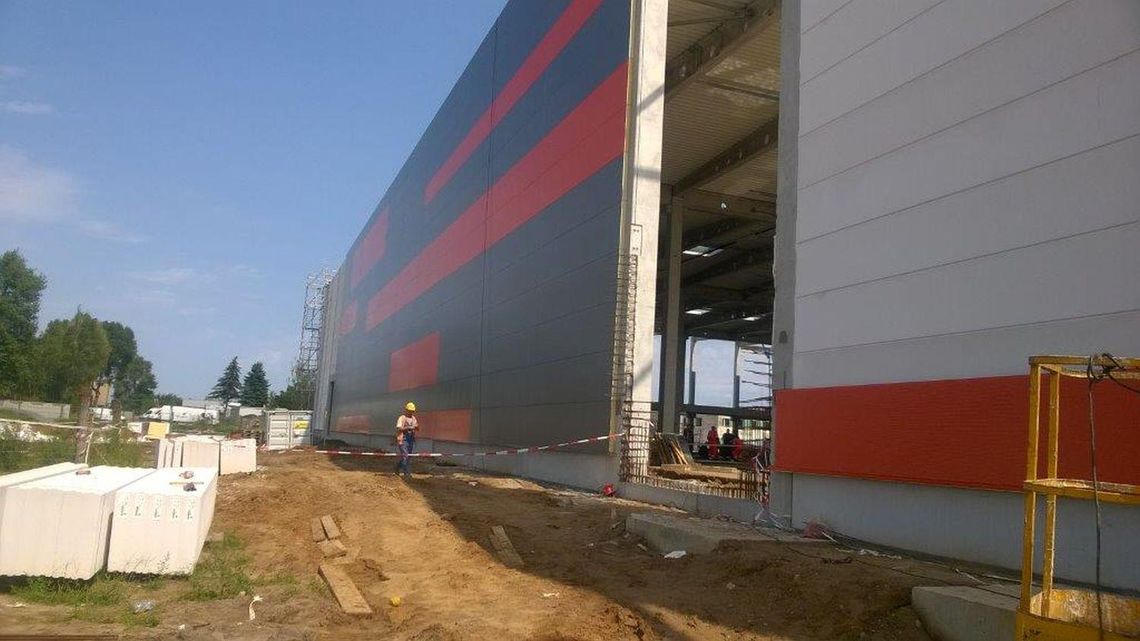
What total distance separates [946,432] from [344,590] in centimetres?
671

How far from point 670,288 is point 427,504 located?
65.0 feet

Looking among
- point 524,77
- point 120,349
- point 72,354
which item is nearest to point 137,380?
point 120,349

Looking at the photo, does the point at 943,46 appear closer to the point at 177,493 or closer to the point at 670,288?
the point at 177,493

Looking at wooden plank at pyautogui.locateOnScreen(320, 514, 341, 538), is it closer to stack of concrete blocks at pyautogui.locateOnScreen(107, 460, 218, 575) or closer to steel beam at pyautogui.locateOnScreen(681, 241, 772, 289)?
stack of concrete blocks at pyautogui.locateOnScreen(107, 460, 218, 575)

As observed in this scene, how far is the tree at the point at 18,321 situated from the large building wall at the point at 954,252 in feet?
196

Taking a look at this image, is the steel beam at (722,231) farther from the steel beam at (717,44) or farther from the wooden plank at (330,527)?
the wooden plank at (330,527)

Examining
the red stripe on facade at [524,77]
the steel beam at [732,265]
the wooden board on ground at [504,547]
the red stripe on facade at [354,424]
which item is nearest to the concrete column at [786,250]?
the wooden board on ground at [504,547]

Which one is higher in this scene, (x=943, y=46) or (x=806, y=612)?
(x=943, y=46)

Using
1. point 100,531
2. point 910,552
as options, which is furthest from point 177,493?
point 910,552

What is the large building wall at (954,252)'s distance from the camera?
Answer: 7840mm

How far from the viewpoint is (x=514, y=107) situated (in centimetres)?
2516

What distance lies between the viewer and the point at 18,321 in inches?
2955

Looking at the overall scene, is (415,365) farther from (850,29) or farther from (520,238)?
(850,29)

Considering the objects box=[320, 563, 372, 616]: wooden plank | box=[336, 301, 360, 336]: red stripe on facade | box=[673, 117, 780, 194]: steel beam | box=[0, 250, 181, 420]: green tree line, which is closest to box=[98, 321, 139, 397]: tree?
box=[0, 250, 181, 420]: green tree line
